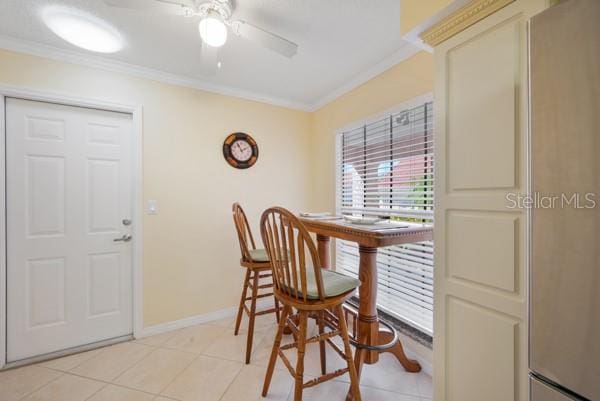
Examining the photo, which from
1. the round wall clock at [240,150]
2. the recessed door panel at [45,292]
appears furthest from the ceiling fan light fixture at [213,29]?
the recessed door panel at [45,292]

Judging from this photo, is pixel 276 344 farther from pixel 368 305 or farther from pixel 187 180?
pixel 187 180

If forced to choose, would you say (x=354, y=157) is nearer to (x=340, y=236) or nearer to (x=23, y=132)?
(x=340, y=236)

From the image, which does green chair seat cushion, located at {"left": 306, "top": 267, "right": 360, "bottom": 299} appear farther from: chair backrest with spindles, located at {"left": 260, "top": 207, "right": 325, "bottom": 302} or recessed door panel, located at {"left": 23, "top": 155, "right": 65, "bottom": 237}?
recessed door panel, located at {"left": 23, "top": 155, "right": 65, "bottom": 237}

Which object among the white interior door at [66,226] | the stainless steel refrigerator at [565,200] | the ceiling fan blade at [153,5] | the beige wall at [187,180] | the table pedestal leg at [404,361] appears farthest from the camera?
the beige wall at [187,180]

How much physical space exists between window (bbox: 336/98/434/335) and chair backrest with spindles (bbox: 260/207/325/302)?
0.97 m

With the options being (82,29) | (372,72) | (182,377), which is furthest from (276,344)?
(82,29)

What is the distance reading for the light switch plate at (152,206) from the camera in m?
2.13

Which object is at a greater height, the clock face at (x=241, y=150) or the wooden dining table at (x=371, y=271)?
the clock face at (x=241, y=150)

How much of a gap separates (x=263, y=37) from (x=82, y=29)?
1.28 m

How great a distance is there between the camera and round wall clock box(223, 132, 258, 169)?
8.13 ft

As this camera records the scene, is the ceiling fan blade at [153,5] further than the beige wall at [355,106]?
No

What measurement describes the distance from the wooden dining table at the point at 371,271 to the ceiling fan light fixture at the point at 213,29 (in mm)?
1286

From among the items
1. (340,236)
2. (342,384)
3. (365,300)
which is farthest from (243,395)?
(340,236)

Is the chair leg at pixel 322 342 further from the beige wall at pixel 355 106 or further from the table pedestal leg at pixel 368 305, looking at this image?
the beige wall at pixel 355 106
